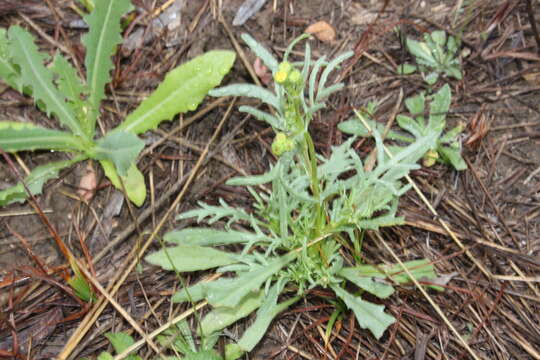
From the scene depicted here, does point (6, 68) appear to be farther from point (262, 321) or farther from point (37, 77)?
point (262, 321)

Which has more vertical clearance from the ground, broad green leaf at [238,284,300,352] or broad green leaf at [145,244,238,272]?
broad green leaf at [145,244,238,272]

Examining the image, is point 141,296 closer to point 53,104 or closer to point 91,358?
point 91,358

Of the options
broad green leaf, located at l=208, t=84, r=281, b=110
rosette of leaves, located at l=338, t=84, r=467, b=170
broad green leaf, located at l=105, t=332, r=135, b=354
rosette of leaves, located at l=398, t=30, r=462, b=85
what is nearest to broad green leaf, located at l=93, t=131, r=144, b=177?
broad green leaf, located at l=208, t=84, r=281, b=110

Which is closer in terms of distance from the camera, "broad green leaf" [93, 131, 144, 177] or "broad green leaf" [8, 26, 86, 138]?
"broad green leaf" [93, 131, 144, 177]

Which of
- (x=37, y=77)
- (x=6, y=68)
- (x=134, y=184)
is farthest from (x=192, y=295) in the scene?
(x=6, y=68)

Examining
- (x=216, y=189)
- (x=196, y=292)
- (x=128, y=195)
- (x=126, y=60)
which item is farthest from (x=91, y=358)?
(x=126, y=60)

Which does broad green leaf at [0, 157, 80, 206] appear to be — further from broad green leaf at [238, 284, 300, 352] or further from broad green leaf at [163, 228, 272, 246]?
broad green leaf at [238, 284, 300, 352]
